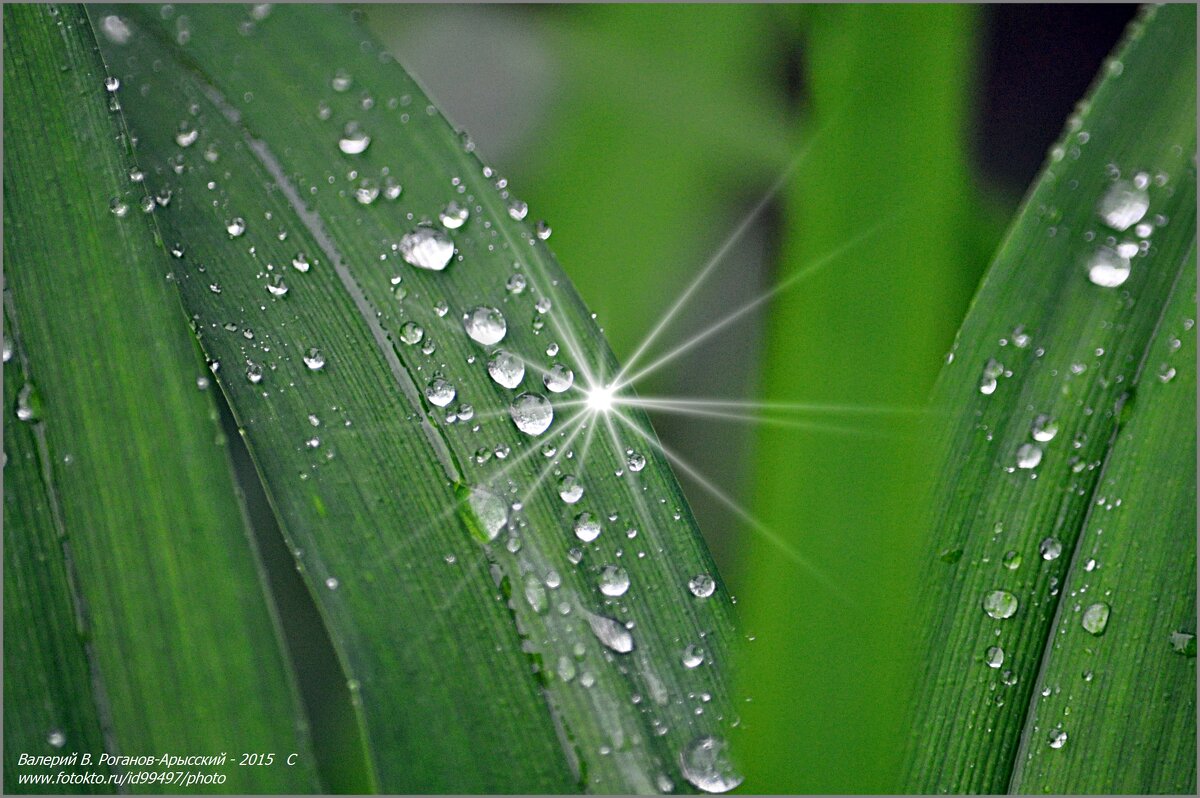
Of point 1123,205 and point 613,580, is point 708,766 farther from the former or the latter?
point 1123,205

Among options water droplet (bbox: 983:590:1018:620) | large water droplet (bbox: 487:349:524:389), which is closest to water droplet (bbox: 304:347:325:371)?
large water droplet (bbox: 487:349:524:389)

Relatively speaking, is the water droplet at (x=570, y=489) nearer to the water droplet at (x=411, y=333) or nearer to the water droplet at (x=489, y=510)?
the water droplet at (x=489, y=510)

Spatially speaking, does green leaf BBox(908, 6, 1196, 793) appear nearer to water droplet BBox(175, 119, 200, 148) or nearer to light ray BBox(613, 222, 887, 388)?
light ray BBox(613, 222, 887, 388)

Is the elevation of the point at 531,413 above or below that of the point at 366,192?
below

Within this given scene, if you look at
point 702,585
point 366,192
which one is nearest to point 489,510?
point 702,585

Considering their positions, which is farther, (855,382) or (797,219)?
(797,219)

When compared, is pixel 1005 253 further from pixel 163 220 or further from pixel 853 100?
pixel 163 220
